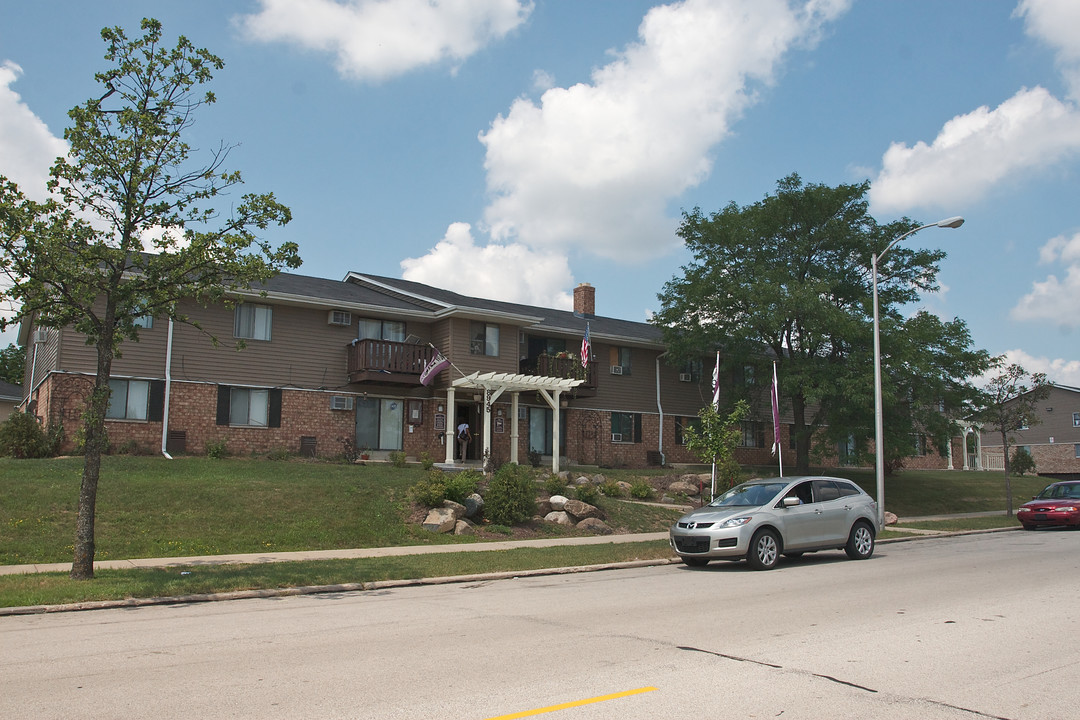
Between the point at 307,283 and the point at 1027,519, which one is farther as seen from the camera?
the point at 307,283

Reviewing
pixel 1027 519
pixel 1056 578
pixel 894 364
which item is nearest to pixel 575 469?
pixel 894 364

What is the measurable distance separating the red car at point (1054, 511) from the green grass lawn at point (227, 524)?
256cm

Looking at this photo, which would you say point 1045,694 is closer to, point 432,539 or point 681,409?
point 432,539

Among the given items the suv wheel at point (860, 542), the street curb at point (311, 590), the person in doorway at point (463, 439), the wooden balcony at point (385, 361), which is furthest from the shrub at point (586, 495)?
the wooden balcony at point (385, 361)

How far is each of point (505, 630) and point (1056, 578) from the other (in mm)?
9178

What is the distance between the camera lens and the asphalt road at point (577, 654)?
5.75 m

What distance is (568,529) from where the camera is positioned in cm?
1966

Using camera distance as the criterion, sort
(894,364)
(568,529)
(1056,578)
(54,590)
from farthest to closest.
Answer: (894,364), (568,529), (1056,578), (54,590)

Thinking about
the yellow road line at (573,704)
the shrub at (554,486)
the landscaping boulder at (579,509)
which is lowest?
the yellow road line at (573,704)

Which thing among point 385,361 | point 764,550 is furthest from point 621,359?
point 764,550

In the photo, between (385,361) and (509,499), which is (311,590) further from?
(385,361)

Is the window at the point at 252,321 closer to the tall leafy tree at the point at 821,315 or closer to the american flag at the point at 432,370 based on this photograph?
the american flag at the point at 432,370

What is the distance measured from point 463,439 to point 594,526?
10.6m

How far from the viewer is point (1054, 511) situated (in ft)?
76.2
